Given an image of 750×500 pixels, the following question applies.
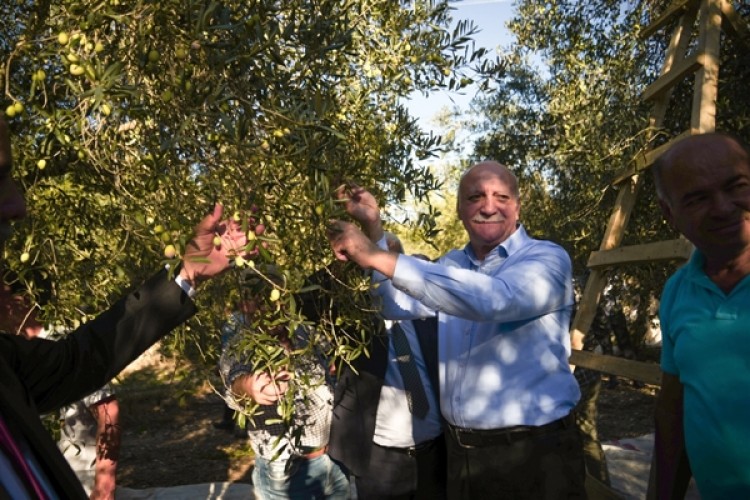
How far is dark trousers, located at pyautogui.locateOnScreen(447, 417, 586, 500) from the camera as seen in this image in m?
3.61

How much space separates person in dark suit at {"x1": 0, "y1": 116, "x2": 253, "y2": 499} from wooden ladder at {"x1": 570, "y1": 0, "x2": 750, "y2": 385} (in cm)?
268

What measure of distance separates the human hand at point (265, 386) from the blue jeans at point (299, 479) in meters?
1.01

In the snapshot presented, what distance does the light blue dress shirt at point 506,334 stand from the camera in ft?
11.0

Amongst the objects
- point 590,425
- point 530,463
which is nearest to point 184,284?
point 530,463

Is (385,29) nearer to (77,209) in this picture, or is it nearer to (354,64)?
(354,64)

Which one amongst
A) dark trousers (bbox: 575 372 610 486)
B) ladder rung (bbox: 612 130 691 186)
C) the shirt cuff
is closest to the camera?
the shirt cuff

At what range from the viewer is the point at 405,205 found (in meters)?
3.19

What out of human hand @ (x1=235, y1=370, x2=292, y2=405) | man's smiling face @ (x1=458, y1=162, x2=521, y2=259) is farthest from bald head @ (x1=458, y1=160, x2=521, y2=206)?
human hand @ (x1=235, y1=370, x2=292, y2=405)

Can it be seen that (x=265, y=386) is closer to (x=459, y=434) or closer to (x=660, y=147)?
(x=459, y=434)

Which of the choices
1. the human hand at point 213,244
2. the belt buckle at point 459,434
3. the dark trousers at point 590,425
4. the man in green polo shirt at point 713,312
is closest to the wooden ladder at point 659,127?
the belt buckle at point 459,434

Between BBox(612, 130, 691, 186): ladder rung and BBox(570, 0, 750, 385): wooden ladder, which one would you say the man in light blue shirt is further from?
BBox(612, 130, 691, 186): ladder rung

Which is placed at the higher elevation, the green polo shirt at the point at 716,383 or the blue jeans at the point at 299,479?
the green polo shirt at the point at 716,383

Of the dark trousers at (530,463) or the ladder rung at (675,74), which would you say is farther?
the ladder rung at (675,74)

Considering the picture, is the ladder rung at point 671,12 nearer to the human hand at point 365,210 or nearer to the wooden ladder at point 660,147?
the wooden ladder at point 660,147
